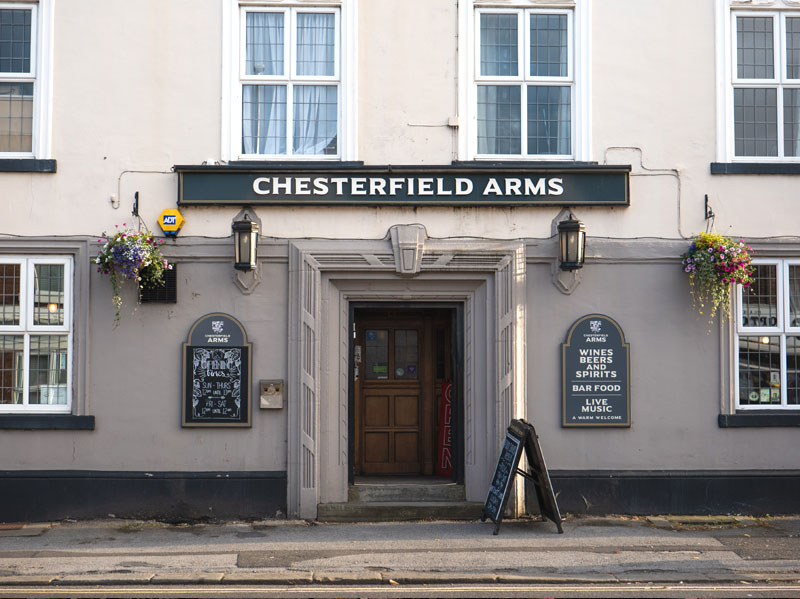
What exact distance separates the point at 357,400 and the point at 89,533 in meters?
3.65

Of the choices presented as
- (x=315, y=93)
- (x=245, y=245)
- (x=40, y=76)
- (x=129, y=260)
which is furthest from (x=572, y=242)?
(x=40, y=76)

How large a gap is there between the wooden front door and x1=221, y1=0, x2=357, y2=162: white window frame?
8.09ft

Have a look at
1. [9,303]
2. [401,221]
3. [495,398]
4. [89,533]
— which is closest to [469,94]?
[401,221]

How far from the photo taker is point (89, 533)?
9.72m

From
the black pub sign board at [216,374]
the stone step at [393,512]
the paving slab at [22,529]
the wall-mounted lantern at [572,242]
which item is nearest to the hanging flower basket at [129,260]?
the black pub sign board at [216,374]

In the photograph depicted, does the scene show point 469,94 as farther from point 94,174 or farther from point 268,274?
point 94,174

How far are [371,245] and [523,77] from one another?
9.26ft

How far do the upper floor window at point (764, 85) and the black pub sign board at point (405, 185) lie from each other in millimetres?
1713

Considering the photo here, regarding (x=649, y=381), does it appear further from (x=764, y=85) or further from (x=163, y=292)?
(x=163, y=292)

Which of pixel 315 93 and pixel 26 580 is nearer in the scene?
pixel 26 580

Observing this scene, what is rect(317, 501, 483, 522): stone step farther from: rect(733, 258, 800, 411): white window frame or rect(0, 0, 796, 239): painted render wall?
rect(733, 258, 800, 411): white window frame

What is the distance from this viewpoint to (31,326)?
10.3 m

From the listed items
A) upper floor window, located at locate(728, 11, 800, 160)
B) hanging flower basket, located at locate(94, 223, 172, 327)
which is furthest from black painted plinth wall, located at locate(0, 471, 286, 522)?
upper floor window, located at locate(728, 11, 800, 160)

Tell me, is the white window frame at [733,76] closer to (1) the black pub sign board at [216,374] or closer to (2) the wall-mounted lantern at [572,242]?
(2) the wall-mounted lantern at [572,242]
